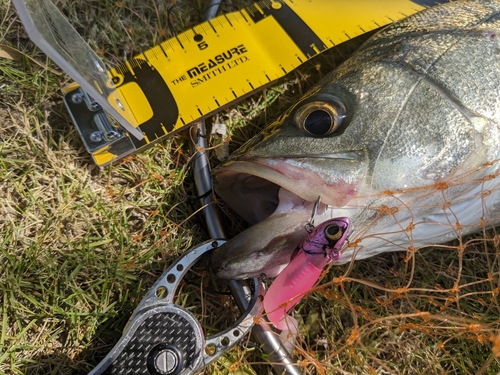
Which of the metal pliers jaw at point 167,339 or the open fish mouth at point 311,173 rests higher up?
the open fish mouth at point 311,173

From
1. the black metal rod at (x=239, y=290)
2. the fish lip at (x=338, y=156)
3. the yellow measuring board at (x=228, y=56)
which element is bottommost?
the black metal rod at (x=239, y=290)

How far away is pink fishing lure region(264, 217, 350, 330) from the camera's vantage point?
5.07ft

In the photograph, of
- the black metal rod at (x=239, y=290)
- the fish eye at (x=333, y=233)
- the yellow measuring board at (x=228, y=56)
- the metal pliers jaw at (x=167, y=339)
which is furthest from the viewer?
the yellow measuring board at (x=228, y=56)

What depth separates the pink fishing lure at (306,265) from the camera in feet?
5.07

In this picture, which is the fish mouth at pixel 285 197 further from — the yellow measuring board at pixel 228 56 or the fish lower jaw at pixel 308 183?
the yellow measuring board at pixel 228 56

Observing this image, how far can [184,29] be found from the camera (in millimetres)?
2449

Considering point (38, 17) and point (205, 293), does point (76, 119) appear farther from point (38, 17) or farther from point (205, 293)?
point (205, 293)

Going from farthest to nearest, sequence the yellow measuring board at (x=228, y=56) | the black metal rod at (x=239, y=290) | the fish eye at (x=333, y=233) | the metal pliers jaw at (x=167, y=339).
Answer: the yellow measuring board at (x=228, y=56) < the black metal rod at (x=239, y=290) < the metal pliers jaw at (x=167, y=339) < the fish eye at (x=333, y=233)

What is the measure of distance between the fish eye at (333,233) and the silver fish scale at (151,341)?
64cm

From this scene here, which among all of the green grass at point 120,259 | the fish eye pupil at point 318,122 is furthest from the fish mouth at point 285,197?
the green grass at point 120,259

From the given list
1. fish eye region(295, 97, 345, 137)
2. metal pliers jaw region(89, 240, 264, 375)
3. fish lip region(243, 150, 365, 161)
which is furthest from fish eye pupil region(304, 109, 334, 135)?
metal pliers jaw region(89, 240, 264, 375)

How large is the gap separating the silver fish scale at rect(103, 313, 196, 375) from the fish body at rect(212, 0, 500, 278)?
0.27 meters

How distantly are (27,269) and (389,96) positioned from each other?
5.35 feet

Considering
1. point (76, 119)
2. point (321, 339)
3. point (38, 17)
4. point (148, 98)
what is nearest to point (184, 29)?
point (148, 98)
